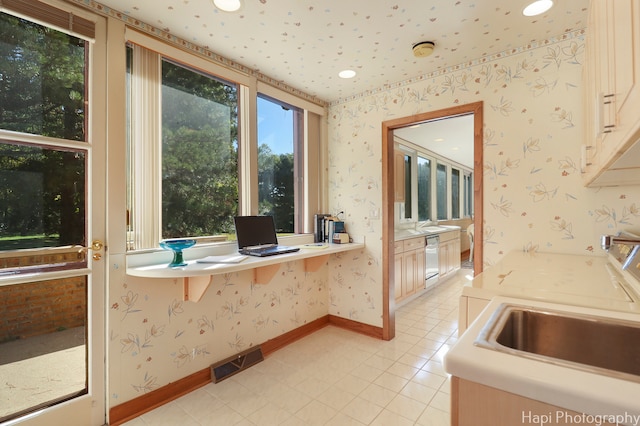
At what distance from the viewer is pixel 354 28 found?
198cm

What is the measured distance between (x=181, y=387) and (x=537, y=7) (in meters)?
3.26

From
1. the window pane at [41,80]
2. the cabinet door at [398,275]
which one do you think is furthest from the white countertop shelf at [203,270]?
the cabinet door at [398,275]

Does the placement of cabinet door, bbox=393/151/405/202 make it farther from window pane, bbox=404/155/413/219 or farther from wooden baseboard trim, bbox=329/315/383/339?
wooden baseboard trim, bbox=329/315/383/339

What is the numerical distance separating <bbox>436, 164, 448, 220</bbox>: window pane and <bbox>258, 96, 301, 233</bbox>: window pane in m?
3.87

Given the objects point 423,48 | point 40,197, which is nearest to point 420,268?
point 423,48

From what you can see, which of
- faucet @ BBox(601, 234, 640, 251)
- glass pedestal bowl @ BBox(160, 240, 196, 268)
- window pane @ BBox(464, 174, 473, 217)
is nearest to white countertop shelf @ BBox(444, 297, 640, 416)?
faucet @ BBox(601, 234, 640, 251)

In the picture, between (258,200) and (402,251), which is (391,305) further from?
(258,200)

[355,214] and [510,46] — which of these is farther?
[355,214]

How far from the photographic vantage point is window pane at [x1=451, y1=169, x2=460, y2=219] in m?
6.96

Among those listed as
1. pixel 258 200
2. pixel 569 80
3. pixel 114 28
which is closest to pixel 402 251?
pixel 258 200

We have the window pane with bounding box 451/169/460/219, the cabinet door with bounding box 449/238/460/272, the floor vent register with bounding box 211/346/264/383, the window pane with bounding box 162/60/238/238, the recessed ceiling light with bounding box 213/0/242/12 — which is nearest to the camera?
the recessed ceiling light with bounding box 213/0/242/12

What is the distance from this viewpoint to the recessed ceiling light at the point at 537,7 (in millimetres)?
1715

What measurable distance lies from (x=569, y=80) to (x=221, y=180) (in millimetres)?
2567

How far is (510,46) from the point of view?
2.21m
